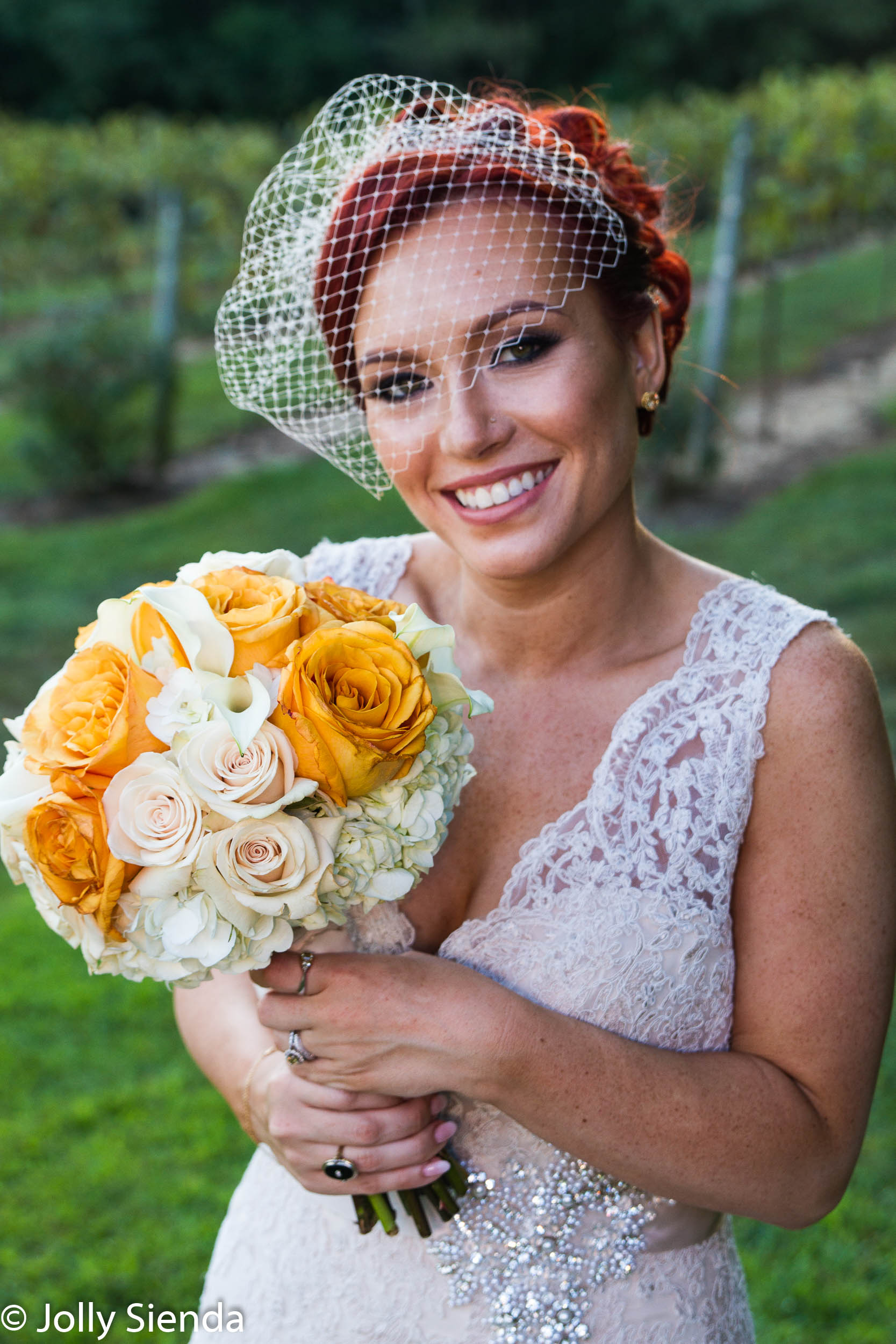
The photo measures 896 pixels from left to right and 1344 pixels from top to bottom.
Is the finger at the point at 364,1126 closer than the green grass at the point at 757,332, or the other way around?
the finger at the point at 364,1126

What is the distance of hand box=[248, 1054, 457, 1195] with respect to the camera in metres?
2.02

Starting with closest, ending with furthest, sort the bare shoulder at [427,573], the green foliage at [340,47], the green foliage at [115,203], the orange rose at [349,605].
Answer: the orange rose at [349,605] < the bare shoulder at [427,573] < the green foliage at [115,203] < the green foliage at [340,47]

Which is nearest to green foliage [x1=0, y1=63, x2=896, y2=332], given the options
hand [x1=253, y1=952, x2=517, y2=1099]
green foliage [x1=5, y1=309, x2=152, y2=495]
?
green foliage [x1=5, y1=309, x2=152, y2=495]

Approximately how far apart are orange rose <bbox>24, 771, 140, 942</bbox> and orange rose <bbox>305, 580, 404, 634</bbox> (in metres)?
0.45

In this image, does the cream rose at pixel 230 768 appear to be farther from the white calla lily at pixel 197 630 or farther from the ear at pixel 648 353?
the ear at pixel 648 353

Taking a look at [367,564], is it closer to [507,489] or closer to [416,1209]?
[507,489]

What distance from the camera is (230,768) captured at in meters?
1.59

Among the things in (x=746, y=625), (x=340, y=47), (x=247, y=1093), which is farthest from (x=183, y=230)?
(x=340, y=47)

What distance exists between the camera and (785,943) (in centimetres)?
203

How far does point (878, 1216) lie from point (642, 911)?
2436 mm

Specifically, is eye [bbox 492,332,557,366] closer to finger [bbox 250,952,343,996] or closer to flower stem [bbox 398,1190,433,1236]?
finger [bbox 250,952,343,996]

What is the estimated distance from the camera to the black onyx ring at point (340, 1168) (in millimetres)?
2020

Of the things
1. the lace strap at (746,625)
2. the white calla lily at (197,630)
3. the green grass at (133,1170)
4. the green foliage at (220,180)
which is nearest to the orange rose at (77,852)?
the white calla lily at (197,630)

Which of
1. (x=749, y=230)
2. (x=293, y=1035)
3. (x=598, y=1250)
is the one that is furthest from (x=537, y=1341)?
(x=749, y=230)
